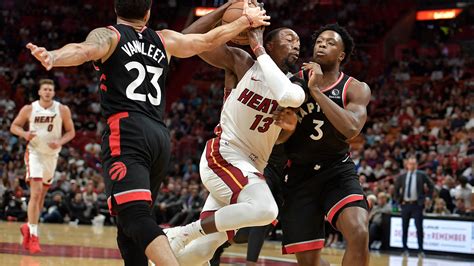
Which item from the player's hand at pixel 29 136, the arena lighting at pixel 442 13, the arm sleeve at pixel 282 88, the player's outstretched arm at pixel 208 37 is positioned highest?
the arena lighting at pixel 442 13

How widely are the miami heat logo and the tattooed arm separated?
65 cm

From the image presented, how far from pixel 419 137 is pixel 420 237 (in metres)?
6.56

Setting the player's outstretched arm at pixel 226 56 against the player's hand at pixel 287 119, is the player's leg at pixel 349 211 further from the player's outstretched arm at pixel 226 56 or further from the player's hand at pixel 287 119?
the player's outstretched arm at pixel 226 56

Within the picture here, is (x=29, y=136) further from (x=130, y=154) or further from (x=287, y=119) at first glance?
(x=130, y=154)

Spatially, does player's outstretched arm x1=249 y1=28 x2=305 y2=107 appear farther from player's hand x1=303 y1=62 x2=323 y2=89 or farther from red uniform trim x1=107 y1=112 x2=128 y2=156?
red uniform trim x1=107 y1=112 x2=128 y2=156

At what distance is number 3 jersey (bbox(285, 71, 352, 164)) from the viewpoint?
5938 mm

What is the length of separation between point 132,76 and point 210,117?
2046 centimetres

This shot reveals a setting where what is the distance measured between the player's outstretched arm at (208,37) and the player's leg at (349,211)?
1.35 metres

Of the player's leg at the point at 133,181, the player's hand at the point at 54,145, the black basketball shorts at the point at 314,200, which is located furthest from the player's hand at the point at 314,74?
the player's hand at the point at 54,145

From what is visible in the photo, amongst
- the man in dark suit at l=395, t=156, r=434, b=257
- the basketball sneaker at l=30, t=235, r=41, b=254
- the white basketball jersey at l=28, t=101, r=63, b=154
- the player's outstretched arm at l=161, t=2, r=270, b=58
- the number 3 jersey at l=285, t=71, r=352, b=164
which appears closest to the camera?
the player's outstretched arm at l=161, t=2, r=270, b=58

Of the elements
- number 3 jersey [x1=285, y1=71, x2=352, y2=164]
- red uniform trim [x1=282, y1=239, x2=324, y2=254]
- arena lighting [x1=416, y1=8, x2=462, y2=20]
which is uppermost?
arena lighting [x1=416, y1=8, x2=462, y2=20]

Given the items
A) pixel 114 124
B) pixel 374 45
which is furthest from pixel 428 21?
pixel 114 124

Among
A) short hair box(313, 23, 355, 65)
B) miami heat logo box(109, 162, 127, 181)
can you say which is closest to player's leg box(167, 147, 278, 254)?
miami heat logo box(109, 162, 127, 181)

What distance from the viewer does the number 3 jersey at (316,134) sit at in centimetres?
594
